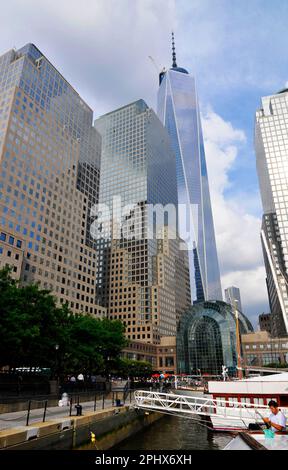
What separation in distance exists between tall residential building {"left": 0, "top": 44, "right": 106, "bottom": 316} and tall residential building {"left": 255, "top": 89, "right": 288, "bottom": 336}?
8644 cm

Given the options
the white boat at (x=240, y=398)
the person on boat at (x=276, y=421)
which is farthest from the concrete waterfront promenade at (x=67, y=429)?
the person on boat at (x=276, y=421)

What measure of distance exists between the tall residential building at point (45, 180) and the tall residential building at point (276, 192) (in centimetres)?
8644

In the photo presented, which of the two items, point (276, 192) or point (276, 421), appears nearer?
point (276, 421)

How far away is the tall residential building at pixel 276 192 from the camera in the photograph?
159250 millimetres

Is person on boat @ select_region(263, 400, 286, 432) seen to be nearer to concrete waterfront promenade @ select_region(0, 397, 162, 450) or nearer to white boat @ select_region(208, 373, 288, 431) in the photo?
concrete waterfront promenade @ select_region(0, 397, 162, 450)

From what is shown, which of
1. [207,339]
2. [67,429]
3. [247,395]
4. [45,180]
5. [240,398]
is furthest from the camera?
[207,339]

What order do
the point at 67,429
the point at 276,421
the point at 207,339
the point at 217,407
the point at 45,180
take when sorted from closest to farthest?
the point at 276,421, the point at 67,429, the point at 217,407, the point at 45,180, the point at 207,339

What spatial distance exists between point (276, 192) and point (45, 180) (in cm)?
Answer: 11194

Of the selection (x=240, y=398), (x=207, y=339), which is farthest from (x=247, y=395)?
(x=207, y=339)

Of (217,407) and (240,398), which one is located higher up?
(240,398)

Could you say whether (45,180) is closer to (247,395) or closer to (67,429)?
(247,395)

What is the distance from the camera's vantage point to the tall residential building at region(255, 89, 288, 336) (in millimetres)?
159250

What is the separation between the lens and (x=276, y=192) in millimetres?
167250

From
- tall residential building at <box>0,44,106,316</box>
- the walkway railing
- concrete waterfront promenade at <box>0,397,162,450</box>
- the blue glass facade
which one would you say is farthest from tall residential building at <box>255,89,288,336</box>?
concrete waterfront promenade at <box>0,397,162,450</box>
